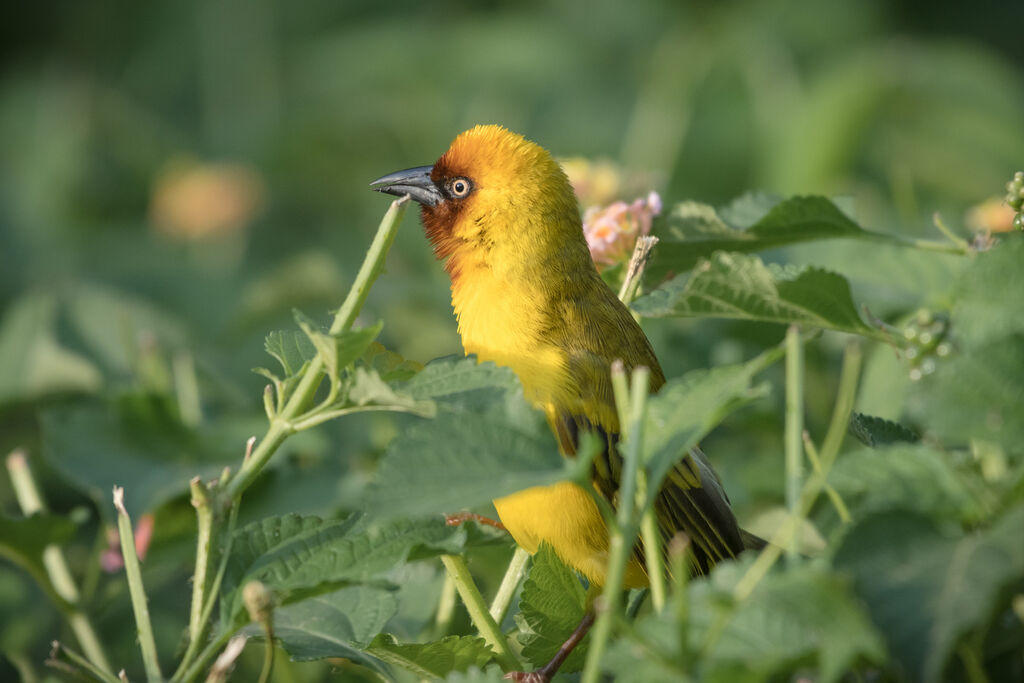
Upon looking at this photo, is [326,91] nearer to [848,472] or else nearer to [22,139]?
[22,139]

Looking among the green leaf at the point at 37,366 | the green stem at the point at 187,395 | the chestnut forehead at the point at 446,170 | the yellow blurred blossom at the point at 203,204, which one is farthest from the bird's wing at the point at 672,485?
the yellow blurred blossom at the point at 203,204

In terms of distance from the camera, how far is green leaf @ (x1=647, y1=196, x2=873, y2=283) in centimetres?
129

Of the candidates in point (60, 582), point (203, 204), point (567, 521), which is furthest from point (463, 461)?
point (203, 204)

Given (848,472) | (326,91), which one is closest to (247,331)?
(848,472)

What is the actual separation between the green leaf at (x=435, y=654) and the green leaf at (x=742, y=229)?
0.56 metres

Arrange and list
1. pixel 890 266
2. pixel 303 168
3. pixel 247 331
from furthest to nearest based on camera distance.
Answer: pixel 303 168 < pixel 247 331 < pixel 890 266

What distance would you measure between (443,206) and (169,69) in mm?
4801

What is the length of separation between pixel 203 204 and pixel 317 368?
323 cm

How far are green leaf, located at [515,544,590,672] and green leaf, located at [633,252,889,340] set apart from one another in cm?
28

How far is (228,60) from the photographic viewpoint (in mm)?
6062

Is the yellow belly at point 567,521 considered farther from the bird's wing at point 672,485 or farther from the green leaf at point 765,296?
the green leaf at point 765,296

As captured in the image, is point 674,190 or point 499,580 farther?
point 674,190

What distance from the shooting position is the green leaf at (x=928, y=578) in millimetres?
714

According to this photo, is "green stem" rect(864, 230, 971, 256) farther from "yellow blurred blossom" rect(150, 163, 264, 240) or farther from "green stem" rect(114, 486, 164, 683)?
"yellow blurred blossom" rect(150, 163, 264, 240)
